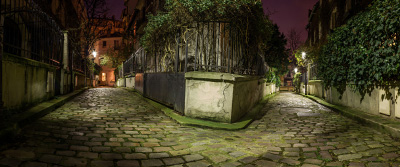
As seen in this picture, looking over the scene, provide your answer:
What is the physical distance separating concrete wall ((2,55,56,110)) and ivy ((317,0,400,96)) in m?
8.16

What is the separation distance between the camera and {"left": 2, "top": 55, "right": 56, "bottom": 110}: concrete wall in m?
4.15

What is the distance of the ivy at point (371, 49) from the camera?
5164 mm

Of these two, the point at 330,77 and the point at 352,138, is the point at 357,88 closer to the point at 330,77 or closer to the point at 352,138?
the point at 330,77

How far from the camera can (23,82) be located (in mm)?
4891

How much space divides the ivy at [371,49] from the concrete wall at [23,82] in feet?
26.8

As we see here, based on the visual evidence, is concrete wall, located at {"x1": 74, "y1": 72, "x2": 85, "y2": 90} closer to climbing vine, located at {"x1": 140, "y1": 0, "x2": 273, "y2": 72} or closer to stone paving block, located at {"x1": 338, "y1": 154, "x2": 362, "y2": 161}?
climbing vine, located at {"x1": 140, "y1": 0, "x2": 273, "y2": 72}

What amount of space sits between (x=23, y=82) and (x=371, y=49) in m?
8.59

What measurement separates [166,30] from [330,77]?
661 centimetres

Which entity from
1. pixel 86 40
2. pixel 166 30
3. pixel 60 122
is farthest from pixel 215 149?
pixel 86 40

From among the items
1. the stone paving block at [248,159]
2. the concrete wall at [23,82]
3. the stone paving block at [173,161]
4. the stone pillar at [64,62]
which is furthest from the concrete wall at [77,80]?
the stone paving block at [248,159]

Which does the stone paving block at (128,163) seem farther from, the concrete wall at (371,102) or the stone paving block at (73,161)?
the concrete wall at (371,102)

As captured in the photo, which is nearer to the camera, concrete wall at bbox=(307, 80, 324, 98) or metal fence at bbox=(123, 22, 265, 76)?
metal fence at bbox=(123, 22, 265, 76)

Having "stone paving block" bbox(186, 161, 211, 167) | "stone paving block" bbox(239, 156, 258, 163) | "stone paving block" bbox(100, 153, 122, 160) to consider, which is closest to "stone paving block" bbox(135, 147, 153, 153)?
"stone paving block" bbox(100, 153, 122, 160)

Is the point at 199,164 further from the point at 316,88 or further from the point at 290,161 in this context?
the point at 316,88
